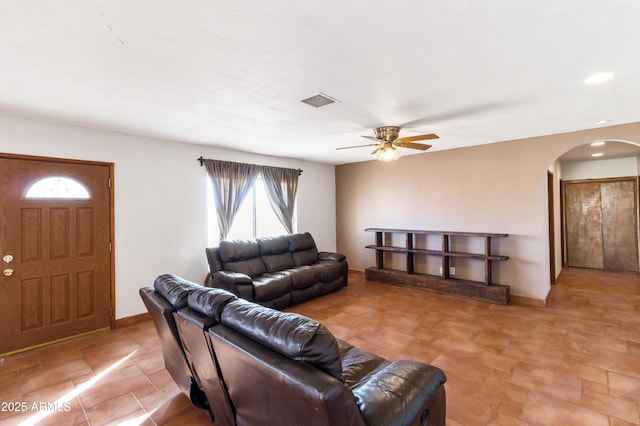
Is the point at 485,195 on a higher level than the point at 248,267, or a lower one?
higher

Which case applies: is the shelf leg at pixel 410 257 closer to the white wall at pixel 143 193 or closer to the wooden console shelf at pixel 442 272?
the wooden console shelf at pixel 442 272

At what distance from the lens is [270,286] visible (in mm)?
4008

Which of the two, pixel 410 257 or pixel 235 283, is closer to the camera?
pixel 235 283

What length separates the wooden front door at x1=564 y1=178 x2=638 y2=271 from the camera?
6.11 m

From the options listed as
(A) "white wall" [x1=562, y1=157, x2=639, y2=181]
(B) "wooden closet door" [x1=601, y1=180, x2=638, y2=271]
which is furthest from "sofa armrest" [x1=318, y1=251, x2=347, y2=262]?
(B) "wooden closet door" [x1=601, y1=180, x2=638, y2=271]

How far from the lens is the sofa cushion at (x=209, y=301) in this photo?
1647 millimetres

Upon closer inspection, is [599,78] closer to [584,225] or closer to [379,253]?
[379,253]

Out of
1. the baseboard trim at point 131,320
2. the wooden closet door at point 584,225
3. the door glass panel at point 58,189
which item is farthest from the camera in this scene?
the wooden closet door at point 584,225

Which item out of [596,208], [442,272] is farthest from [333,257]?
[596,208]

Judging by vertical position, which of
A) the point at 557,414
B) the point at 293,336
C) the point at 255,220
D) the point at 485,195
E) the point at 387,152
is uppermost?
the point at 387,152

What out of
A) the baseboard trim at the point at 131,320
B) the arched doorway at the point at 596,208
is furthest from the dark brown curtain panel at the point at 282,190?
the arched doorway at the point at 596,208

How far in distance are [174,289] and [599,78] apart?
3.53m

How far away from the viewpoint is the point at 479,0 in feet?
4.65

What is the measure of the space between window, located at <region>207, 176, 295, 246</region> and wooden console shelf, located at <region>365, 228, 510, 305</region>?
194cm
